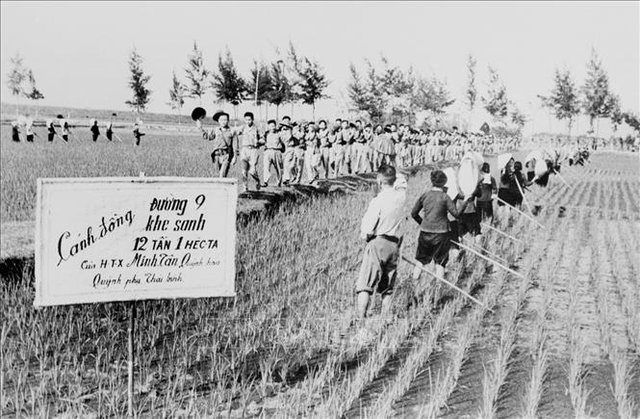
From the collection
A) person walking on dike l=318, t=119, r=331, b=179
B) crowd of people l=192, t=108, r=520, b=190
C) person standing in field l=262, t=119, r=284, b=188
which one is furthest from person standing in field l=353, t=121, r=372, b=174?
person standing in field l=262, t=119, r=284, b=188

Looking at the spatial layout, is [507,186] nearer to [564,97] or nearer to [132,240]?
[132,240]

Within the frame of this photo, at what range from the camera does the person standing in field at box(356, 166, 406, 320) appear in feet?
18.1

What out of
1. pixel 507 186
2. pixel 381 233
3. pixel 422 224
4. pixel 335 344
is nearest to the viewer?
pixel 335 344

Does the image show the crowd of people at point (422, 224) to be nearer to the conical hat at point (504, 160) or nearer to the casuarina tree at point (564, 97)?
the conical hat at point (504, 160)

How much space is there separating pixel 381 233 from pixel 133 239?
2601 mm

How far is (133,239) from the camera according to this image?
11.5ft

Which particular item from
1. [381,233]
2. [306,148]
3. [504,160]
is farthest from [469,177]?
[306,148]

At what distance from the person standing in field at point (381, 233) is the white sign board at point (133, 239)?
6.56ft

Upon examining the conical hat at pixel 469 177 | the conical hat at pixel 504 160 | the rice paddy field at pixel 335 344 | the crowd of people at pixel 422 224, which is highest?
the conical hat at pixel 504 160

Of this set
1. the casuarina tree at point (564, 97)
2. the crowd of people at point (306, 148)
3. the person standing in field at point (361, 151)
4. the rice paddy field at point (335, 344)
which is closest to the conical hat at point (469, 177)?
the rice paddy field at point (335, 344)

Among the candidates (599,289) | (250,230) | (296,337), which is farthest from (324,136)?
(296,337)

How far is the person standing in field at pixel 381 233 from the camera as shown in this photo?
550 centimetres

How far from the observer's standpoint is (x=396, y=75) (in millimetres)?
34375

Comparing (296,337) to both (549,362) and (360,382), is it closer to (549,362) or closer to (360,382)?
(360,382)
